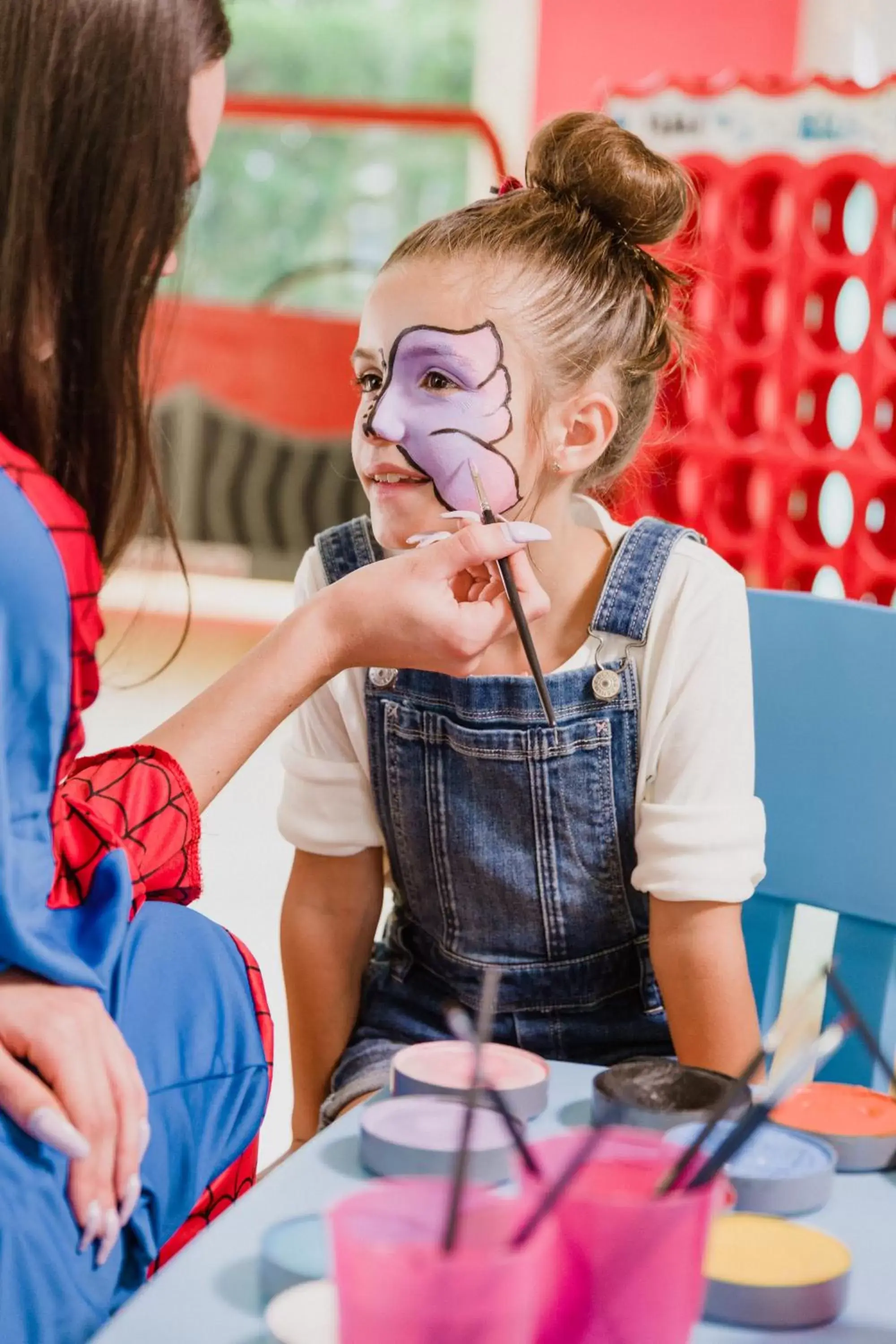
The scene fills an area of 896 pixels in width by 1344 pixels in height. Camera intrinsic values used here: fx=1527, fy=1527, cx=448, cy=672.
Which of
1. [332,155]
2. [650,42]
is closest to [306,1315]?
[650,42]

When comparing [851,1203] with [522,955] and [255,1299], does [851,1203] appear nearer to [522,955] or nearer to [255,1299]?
[255,1299]

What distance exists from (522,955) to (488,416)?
0.38m

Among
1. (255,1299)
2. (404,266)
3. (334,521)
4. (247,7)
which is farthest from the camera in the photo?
(247,7)

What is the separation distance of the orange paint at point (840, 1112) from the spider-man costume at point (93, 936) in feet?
1.01

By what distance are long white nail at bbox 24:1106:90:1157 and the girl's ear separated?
0.60m

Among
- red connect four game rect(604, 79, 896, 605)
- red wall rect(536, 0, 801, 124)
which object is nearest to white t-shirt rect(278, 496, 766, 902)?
red connect four game rect(604, 79, 896, 605)

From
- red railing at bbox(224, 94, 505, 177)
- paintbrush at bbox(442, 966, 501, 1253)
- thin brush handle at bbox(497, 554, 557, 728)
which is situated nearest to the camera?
paintbrush at bbox(442, 966, 501, 1253)

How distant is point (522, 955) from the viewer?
1.06m

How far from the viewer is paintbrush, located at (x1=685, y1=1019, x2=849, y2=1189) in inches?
15.8

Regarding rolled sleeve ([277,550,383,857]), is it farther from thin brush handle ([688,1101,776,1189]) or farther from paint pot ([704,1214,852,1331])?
thin brush handle ([688,1101,776,1189])

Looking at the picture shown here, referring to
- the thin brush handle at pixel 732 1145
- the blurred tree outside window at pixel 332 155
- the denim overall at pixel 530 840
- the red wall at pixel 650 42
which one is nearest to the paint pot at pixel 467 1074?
the thin brush handle at pixel 732 1145

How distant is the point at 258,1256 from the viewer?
0.54 m

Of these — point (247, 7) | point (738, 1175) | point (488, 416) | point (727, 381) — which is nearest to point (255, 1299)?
point (738, 1175)

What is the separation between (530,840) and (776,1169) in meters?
0.46
